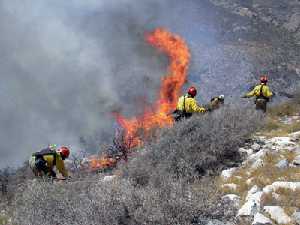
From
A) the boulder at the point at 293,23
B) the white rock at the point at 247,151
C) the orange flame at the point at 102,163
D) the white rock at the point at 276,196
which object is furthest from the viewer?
the boulder at the point at 293,23

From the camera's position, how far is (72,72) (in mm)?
29594

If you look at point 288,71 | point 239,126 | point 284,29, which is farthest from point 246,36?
point 239,126

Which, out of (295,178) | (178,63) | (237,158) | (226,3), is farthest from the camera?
(226,3)

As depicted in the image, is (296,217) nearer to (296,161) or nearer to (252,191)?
(252,191)

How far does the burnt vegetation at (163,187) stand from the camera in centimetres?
526

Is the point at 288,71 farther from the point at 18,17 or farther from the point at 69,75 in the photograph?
the point at 18,17

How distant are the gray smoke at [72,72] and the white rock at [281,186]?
1591 cm

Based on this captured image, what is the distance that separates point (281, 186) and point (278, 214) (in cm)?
69

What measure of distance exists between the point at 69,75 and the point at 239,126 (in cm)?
2252

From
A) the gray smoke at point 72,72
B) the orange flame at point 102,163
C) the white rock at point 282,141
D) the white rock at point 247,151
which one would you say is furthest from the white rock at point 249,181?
the gray smoke at point 72,72

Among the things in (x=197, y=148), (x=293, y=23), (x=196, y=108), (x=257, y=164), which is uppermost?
(x=293, y=23)

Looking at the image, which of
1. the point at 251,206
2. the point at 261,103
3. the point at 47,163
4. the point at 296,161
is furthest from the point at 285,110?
the point at 251,206

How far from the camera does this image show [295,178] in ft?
20.1

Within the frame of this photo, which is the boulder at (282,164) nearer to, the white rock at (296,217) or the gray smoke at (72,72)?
the white rock at (296,217)
